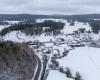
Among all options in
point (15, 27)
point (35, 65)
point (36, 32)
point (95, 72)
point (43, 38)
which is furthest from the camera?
point (15, 27)

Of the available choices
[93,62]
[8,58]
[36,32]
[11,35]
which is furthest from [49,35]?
[8,58]

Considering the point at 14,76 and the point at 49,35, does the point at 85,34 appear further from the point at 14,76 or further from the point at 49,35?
the point at 14,76

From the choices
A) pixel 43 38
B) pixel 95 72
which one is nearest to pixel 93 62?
pixel 95 72

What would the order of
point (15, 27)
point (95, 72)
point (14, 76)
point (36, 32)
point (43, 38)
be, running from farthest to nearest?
point (15, 27) → point (36, 32) → point (43, 38) → point (95, 72) → point (14, 76)

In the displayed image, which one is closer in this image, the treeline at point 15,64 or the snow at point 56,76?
the treeline at point 15,64

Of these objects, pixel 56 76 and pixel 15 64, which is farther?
pixel 15 64

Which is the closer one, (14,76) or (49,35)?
(14,76)

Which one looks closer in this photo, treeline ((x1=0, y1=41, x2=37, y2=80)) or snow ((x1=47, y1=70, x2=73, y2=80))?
treeline ((x1=0, y1=41, x2=37, y2=80))

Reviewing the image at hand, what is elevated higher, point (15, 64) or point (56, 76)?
point (15, 64)

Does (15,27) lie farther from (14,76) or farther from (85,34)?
(14,76)
